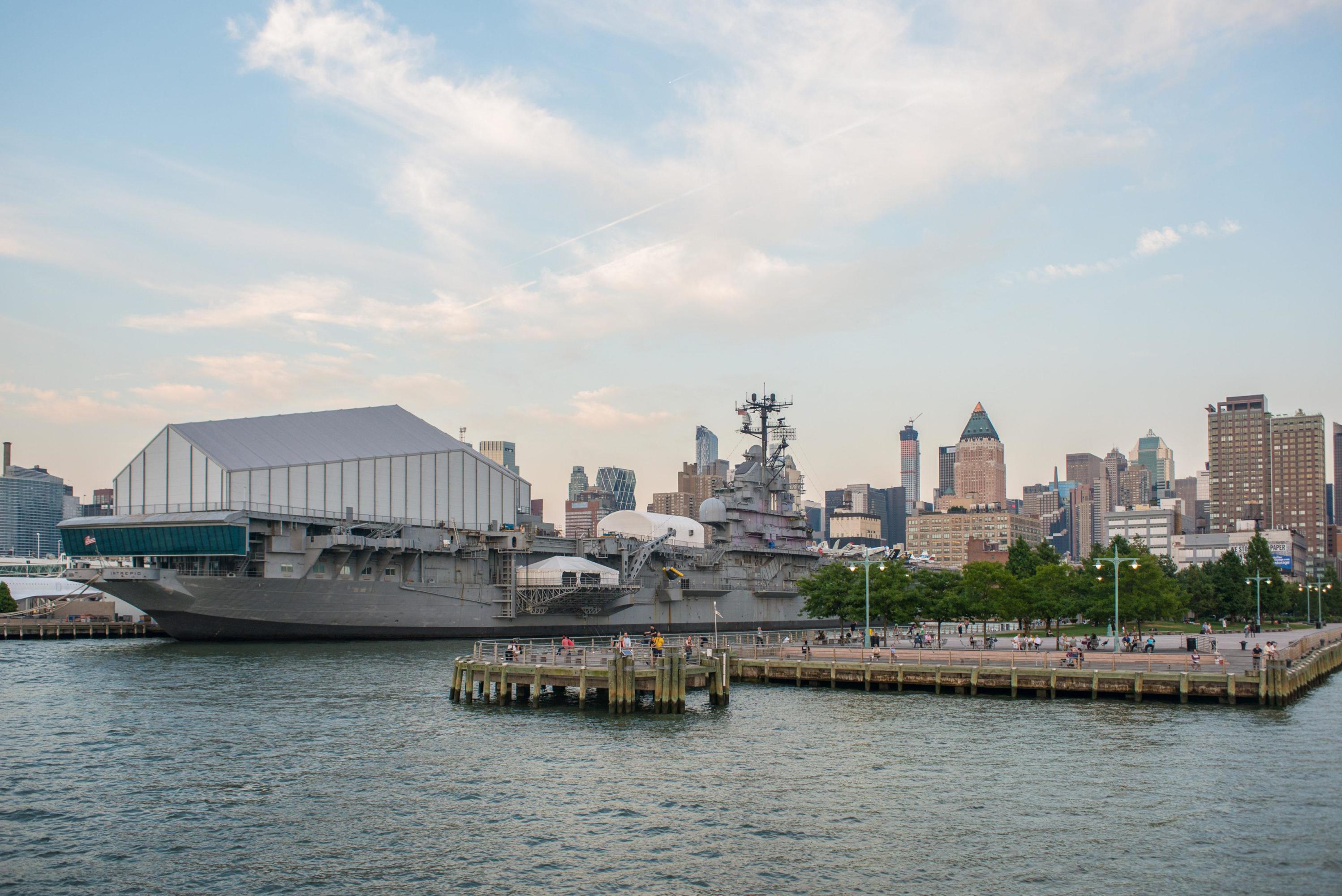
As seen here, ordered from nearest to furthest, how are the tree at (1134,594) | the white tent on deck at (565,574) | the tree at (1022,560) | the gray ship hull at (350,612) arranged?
the gray ship hull at (350,612), the tree at (1134,594), the white tent on deck at (565,574), the tree at (1022,560)

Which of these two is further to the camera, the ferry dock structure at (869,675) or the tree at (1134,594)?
the tree at (1134,594)

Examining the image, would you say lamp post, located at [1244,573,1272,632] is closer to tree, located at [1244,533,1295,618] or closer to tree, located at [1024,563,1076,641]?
tree, located at [1244,533,1295,618]

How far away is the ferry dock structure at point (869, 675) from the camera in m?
51.4

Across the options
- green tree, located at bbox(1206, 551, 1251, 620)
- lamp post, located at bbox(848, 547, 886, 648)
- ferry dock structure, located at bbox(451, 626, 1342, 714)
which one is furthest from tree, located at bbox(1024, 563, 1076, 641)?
green tree, located at bbox(1206, 551, 1251, 620)

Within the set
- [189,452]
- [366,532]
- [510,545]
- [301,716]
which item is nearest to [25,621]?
[189,452]

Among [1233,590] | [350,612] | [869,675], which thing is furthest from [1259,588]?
[350,612]

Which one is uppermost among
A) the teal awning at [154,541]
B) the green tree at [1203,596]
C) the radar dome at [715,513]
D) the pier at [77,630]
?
the radar dome at [715,513]

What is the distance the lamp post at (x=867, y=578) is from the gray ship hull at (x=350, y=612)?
24247 millimetres

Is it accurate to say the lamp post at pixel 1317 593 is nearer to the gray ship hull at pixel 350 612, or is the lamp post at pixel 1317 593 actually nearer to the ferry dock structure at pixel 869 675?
the gray ship hull at pixel 350 612

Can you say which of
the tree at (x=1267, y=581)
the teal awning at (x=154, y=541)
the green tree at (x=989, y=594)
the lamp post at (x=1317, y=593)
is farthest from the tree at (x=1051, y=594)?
the teal awning at (x=154, y=541)

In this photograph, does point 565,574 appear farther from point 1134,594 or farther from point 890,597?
point 1134,594

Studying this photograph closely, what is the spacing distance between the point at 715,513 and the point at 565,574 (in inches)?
947

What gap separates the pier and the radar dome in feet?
182

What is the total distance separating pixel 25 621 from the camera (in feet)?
369
